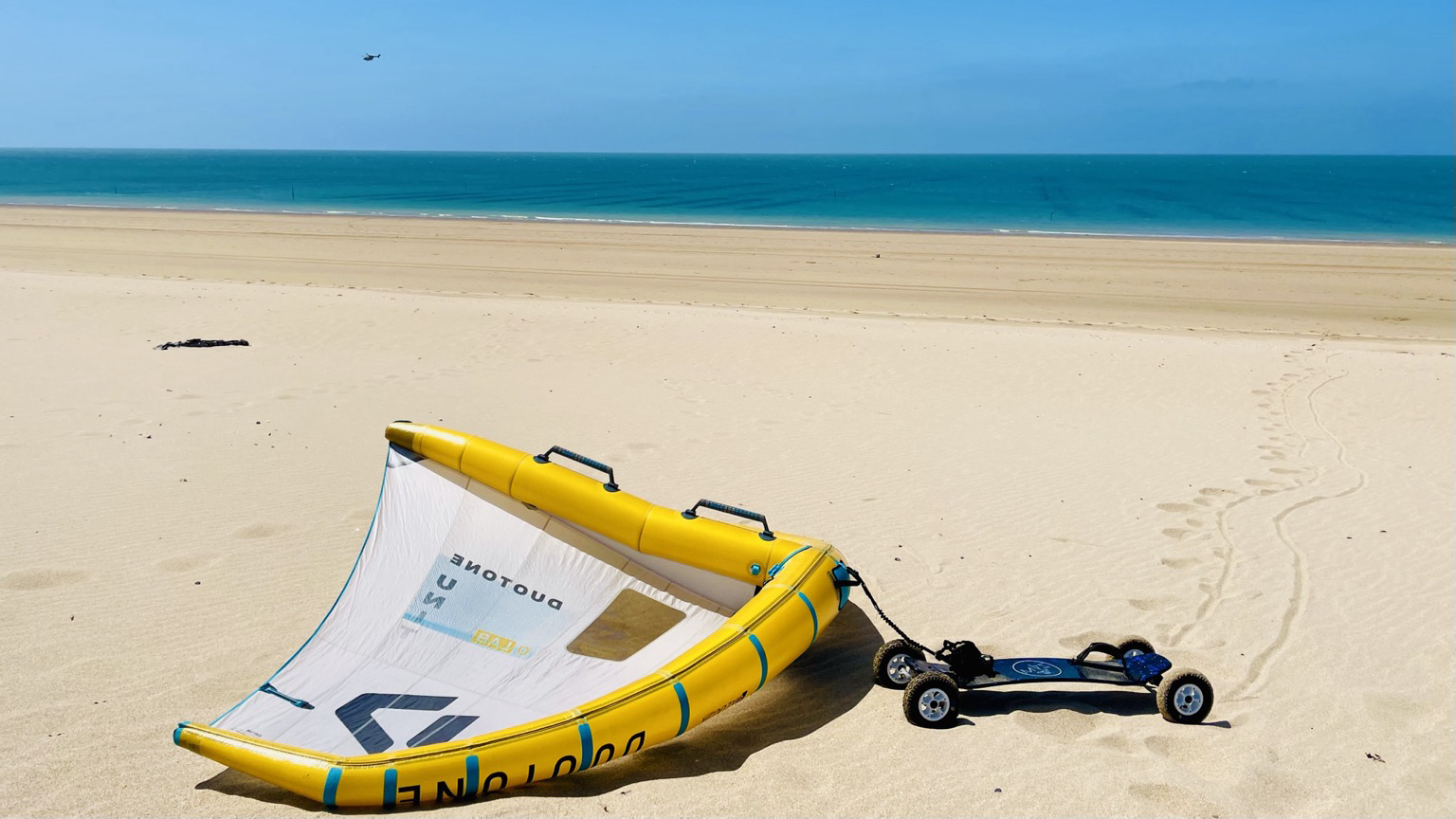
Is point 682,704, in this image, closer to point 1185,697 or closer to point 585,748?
point 585,748

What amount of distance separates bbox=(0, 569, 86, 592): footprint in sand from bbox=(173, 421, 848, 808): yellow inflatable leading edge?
186cm

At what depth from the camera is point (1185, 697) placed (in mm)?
4664

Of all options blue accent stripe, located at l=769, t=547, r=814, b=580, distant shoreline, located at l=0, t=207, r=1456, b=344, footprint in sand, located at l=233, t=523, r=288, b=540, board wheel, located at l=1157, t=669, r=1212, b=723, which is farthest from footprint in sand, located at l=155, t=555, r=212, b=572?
distant shoreline, located at l=0, t=207, r=1456, b=344

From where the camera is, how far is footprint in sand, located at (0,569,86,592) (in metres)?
5.86

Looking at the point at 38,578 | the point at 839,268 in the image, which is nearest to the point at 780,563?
the point at 38,578

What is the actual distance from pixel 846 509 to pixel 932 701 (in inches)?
129

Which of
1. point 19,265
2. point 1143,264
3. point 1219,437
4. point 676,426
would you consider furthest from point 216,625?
point 1143,264

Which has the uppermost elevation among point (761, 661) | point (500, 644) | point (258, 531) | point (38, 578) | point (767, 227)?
point (767, 227)

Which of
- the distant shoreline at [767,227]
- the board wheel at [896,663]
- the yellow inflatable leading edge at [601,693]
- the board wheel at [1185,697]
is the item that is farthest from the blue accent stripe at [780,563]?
the distant shoreline at [767,227]

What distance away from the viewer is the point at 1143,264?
91.8ft

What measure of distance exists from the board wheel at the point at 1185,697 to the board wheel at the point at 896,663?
114 centimetres

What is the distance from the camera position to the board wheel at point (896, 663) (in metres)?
5.04

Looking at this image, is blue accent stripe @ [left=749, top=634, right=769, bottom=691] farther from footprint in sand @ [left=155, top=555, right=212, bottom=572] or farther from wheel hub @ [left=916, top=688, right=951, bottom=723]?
footprint in sand @ [left=155, top=555, right=212, bottom=572]

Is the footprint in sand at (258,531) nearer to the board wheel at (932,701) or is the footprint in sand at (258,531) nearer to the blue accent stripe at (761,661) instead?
the blue accent stripe at (761,661)
